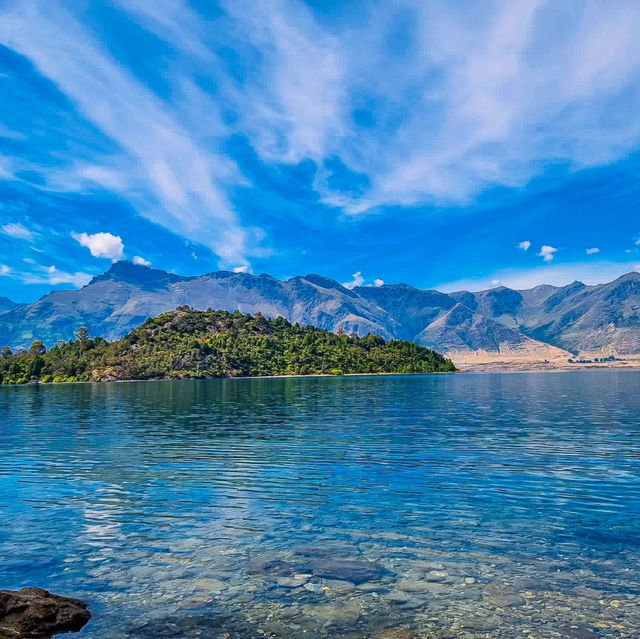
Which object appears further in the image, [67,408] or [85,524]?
[67,408]

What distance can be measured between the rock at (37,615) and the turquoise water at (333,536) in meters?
0.86

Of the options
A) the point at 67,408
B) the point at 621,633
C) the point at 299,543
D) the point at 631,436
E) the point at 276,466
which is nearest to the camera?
the point at 621,633

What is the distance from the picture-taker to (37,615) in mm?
17031

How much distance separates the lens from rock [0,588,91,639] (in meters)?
16.5

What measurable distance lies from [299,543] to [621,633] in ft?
48.2

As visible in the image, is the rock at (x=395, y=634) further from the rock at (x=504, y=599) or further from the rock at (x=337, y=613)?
the rock at (x=504, y=599)

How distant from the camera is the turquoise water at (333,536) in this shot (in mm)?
18656

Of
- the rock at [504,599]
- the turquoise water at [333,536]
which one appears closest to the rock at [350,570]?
the turquoise water at [333,536]

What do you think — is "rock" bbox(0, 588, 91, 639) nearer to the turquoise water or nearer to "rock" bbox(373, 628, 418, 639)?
the turquoise water

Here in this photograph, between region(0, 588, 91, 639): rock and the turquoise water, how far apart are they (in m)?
0.86

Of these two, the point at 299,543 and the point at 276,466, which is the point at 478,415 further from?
the point at 299,543

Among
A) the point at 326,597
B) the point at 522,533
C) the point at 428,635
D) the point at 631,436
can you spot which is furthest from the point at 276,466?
the point at 631,436

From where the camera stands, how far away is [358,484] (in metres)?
40.2

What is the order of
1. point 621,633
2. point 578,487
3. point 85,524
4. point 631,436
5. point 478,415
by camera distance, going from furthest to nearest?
1. point 478,415
2. point 631,436
3. point 578,487
4. point 85,524
5. point 621,633
